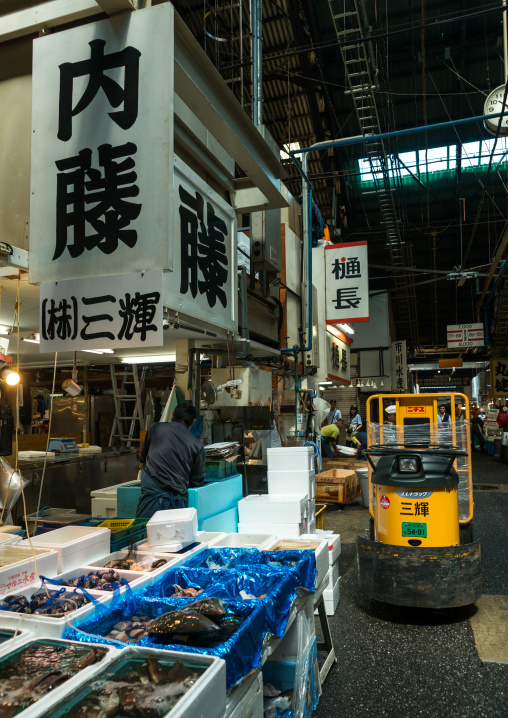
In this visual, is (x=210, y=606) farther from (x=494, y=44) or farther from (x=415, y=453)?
(x=494, y=44)

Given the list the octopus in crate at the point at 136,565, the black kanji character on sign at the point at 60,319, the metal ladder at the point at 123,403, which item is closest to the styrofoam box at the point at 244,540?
the octopus in crate at the point at 136,565

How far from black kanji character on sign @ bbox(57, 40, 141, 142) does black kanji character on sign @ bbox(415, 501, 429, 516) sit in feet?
15.0

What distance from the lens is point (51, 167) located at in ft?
11.1

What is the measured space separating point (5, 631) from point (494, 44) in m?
14.8

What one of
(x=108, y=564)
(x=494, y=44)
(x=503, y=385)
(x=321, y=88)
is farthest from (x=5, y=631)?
(x=503, y=385)

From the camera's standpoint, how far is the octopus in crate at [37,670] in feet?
5.74

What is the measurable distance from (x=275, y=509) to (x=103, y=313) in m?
3.39

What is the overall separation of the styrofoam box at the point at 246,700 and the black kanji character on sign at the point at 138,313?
183 centimetres

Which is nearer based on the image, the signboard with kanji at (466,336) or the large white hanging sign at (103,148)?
the large white hanging sign at (103,148)

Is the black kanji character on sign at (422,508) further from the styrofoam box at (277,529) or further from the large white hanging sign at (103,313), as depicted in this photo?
the large white hanging sign at (103,313)

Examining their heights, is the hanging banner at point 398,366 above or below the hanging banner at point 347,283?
below

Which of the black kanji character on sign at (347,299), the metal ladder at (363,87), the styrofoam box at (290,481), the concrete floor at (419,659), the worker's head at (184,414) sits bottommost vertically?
the concrete floor at (419,659)

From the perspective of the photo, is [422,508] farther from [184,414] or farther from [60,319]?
[60,319]

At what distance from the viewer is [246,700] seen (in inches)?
92.1
